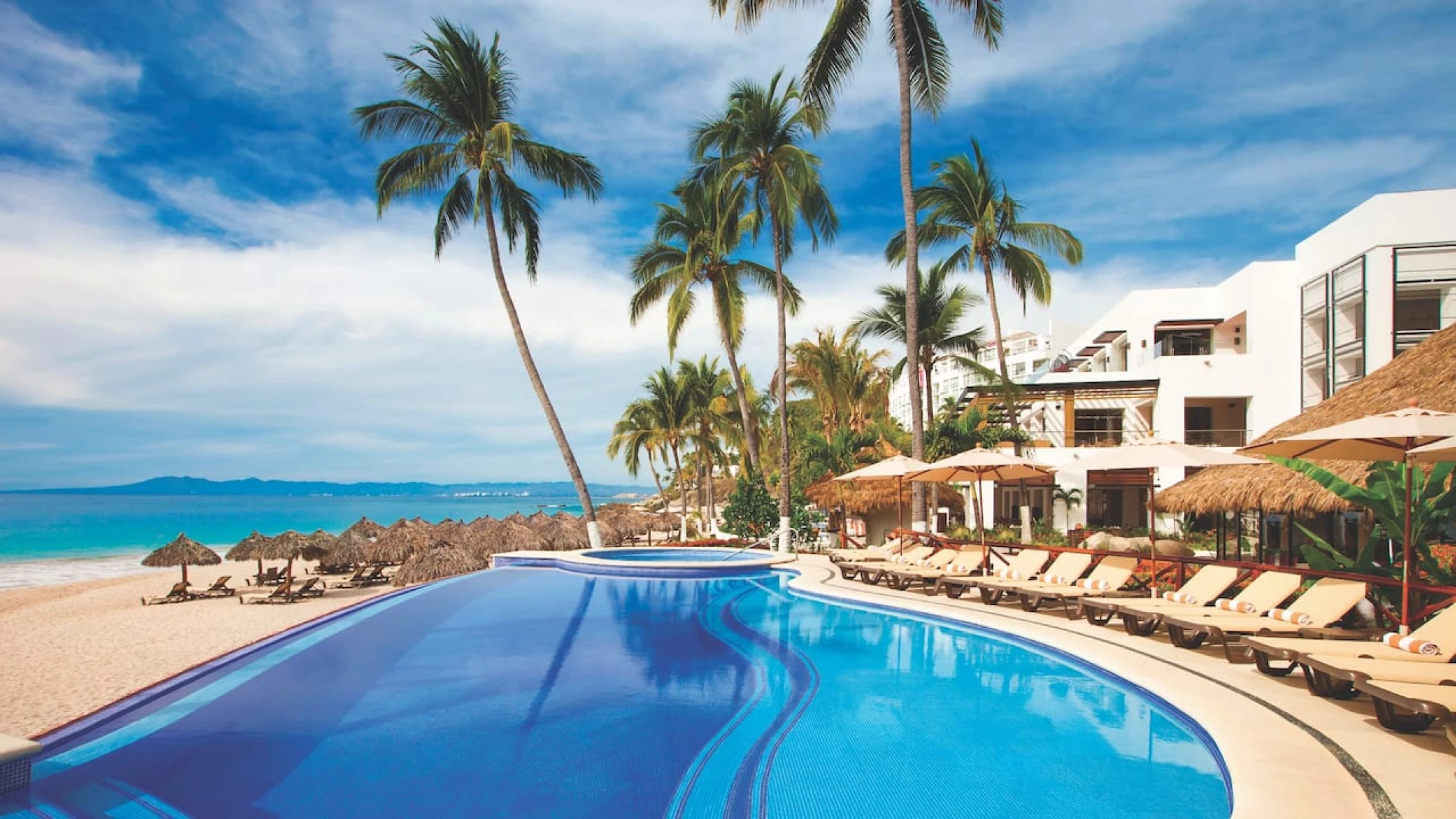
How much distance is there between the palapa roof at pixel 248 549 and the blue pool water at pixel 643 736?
1235 cm

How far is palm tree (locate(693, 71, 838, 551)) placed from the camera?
19.2m

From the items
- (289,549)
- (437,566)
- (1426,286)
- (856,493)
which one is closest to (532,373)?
(437,566)

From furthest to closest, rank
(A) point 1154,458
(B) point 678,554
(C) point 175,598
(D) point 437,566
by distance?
(B) point 678,554
(D) point 437,566
(C) point 175,598
(A) point 1154,458

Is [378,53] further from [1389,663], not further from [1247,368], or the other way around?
[1247,368]

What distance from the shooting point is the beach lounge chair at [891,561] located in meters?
13.9

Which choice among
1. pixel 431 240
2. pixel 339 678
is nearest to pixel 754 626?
pixel 339 678

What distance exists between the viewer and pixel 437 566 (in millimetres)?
18359

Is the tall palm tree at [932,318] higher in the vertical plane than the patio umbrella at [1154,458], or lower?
higher

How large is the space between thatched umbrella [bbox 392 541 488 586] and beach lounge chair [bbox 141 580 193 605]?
166 inches

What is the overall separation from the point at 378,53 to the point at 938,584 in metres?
17.1

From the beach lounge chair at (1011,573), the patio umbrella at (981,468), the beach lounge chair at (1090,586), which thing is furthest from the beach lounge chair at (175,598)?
the beach lounge chair at (1090,586)

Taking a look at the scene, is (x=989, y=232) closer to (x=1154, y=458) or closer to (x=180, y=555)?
(x=1154, y=458)

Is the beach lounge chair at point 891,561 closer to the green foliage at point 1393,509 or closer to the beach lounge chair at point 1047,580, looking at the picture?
the beach lounge chair at point 1047,580

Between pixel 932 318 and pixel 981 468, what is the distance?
11.9 meters
